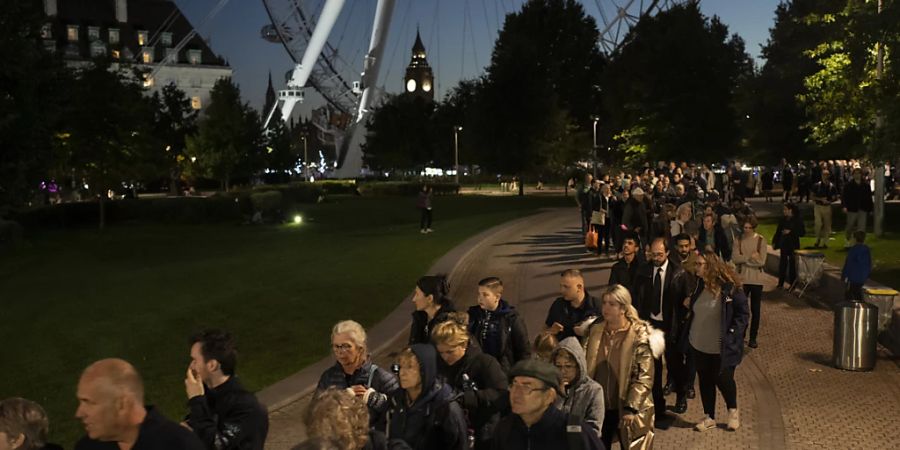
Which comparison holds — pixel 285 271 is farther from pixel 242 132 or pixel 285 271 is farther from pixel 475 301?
Result: pixel 242 132

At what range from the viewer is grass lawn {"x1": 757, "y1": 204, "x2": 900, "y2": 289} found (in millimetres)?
17891

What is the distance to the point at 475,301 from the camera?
1630cm

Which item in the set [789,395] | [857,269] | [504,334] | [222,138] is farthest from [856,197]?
[222,138]

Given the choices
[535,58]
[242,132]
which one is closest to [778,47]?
[535,58]

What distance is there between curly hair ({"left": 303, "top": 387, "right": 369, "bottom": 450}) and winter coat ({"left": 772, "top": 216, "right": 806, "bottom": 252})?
13740mm

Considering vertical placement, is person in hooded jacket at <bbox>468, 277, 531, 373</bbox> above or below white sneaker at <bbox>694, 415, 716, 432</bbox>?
above

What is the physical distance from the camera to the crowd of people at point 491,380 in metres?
3.85

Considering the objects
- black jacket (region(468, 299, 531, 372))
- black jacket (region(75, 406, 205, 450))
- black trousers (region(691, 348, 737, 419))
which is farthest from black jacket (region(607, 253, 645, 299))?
black jacket (region(75, 406, 205, 450))

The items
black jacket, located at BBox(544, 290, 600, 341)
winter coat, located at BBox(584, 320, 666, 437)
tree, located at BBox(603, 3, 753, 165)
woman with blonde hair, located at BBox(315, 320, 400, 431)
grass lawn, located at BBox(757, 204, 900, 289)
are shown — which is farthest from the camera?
tree, located at BBox(603, 3, 753, 165)

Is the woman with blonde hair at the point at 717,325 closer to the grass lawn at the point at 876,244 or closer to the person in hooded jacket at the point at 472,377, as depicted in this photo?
the person in hooded jacket at the point at 472,377

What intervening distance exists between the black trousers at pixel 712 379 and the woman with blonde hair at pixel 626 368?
7.12 feet

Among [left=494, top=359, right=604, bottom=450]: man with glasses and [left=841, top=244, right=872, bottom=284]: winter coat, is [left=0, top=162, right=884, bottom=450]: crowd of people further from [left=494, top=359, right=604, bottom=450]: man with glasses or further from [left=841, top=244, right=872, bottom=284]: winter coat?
[left=841, top=244, right=872, bottom=284]: winter coat

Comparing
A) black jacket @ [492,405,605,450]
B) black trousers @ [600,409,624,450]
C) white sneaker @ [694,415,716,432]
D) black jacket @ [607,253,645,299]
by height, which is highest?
black jacket @ [607,253,645,299]

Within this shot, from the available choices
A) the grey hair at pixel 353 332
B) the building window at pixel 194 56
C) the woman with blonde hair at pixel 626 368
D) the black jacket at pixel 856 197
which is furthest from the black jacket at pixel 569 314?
the building window at pixel 194 56
